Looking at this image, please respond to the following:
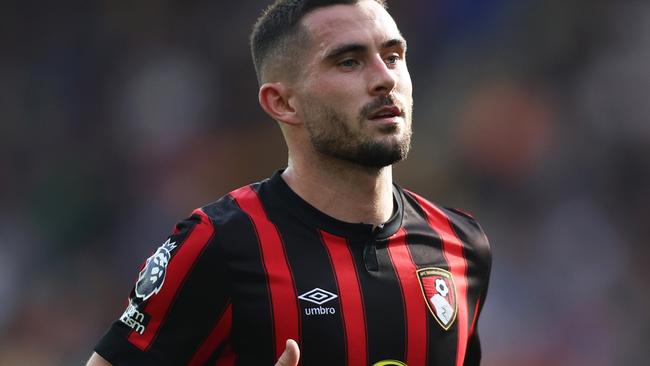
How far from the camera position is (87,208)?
10.1 m

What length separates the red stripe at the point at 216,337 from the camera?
10.1 ft

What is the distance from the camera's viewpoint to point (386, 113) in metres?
3.27

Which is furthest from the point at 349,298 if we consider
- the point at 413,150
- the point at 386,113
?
the point at 413,150

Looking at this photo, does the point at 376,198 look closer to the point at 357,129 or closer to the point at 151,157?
the point at 357,129

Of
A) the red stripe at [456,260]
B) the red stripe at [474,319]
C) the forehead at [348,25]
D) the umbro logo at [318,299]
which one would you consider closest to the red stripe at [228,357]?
the umbro logo at [318,299]

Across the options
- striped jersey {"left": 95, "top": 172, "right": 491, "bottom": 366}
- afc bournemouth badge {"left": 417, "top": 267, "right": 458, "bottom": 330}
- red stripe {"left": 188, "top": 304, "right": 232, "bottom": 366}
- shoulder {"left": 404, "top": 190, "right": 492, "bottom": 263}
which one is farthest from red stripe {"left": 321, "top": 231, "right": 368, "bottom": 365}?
shoulder {"left": 404, "top": 190, "right": 492, "bottom": 263}

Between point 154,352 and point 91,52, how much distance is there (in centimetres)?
858

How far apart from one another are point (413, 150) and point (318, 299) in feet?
21.1

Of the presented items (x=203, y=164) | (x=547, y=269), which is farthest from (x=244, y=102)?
(x=547, y=269)

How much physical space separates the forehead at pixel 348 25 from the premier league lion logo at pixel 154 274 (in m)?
0.82

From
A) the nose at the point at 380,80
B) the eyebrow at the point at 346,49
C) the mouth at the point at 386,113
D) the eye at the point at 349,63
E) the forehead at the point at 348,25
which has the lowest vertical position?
the mouth at the point at 386,113

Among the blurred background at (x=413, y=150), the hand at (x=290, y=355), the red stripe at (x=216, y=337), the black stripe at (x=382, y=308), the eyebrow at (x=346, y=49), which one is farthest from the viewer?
the blurred background at (x=413, y=150)

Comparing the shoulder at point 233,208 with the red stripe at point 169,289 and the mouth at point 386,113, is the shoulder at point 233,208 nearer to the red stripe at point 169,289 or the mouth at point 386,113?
the red stripe at point 169,289

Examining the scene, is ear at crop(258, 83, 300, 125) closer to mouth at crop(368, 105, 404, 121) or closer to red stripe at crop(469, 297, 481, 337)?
mouth at crop(368, 105, 404, 121)
